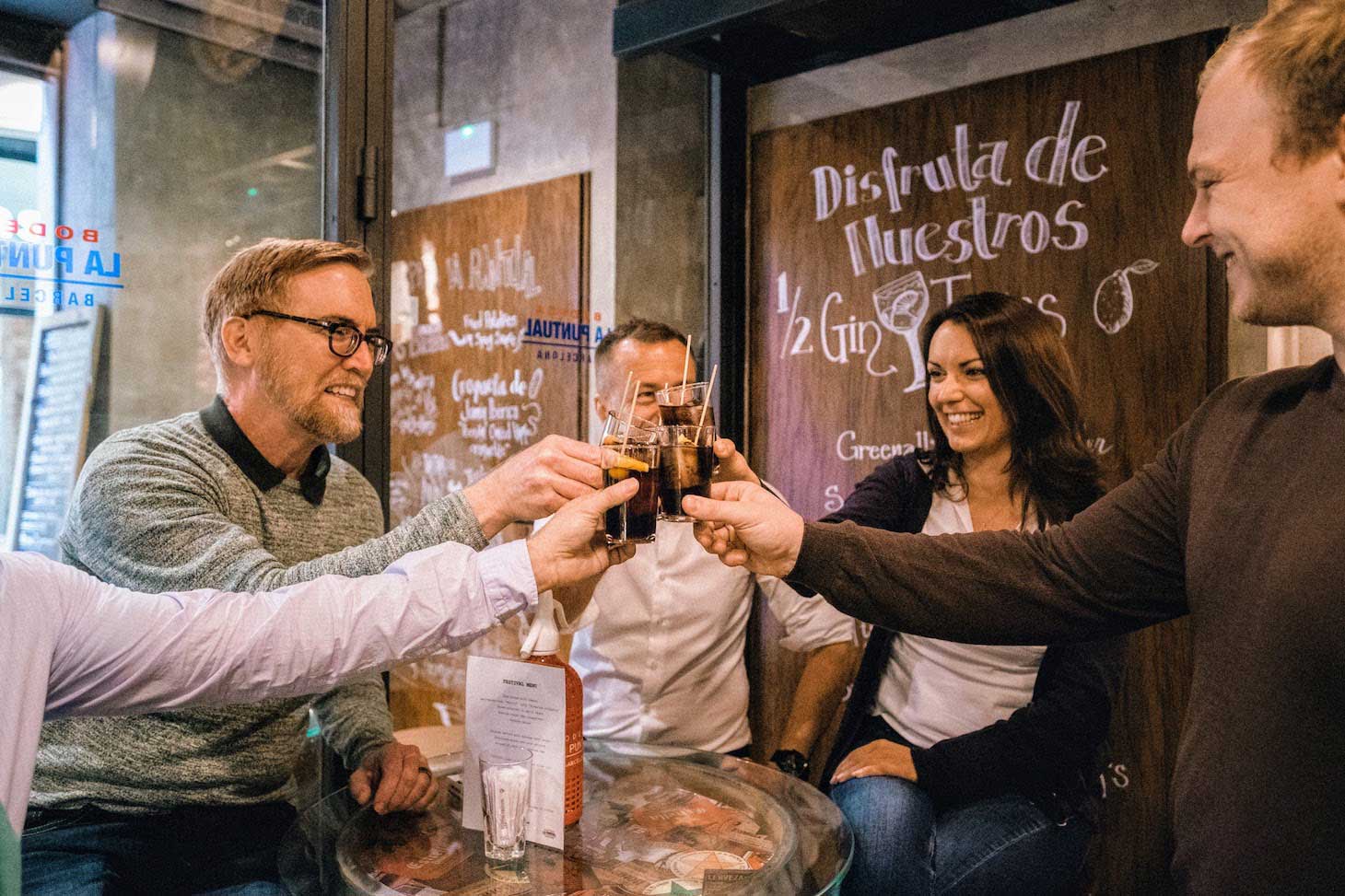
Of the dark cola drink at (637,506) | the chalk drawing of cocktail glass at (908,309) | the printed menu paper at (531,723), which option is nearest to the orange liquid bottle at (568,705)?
the printed menu paper at (531,723)

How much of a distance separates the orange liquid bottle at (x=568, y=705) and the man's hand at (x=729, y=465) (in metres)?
0.50

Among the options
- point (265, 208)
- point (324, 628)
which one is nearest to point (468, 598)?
point (324, 628)

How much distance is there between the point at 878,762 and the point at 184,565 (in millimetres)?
1309

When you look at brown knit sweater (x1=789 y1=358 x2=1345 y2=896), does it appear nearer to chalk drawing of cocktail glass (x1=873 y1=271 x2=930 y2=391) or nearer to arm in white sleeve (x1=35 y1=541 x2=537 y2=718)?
arm in white sleeve (x1=35 y1=541 x2=537 y2=718)

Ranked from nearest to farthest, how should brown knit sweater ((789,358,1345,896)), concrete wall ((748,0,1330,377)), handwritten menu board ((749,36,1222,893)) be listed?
1. brown knit sweater ((789,358,1345,896))
2. concrete wall ((748,0,1330,377))
3. handwritten menu board ((749,36,1222,893))

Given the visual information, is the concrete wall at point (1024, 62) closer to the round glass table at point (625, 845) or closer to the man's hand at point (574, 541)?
the round glass table at point (625, 845)

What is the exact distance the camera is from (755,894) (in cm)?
129

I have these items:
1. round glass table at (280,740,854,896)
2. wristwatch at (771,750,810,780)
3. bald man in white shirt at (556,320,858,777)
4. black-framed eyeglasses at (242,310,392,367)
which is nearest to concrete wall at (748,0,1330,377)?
bald man in white shirt at (556,320,858,777)

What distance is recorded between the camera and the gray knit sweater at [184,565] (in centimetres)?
168

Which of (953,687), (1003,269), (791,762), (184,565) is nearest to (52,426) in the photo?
(184,565)

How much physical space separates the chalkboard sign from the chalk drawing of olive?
7.87 feet

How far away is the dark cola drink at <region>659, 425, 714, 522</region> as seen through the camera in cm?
164

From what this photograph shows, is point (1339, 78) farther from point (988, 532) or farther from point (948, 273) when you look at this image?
point (948, 273)

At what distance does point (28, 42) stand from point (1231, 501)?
221 cm
